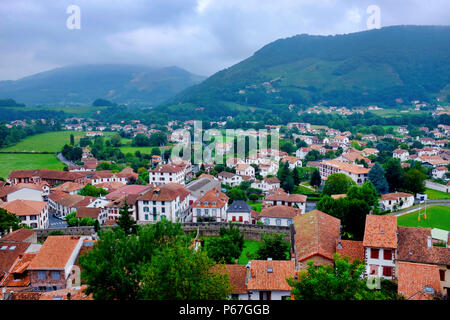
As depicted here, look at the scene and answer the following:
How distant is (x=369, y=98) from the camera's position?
176625mm

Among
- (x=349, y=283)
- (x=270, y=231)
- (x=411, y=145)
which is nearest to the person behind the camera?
(x=349, y=283)

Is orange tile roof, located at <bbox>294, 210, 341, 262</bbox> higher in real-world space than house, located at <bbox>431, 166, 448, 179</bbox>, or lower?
higher

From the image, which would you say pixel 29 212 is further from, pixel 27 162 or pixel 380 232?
pixel 27 162

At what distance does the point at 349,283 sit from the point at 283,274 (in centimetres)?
519

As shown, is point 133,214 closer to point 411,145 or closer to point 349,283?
point 349,283

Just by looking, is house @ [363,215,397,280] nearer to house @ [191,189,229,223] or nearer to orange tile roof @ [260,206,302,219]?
orange tile roof @ [260,206,302,219]

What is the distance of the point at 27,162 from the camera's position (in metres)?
71.7

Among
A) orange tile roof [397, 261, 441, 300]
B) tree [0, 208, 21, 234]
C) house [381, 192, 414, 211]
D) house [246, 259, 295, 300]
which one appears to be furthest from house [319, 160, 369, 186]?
tree [0, 208, 21, 234]

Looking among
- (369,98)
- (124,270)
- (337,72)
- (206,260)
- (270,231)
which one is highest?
(337,72)

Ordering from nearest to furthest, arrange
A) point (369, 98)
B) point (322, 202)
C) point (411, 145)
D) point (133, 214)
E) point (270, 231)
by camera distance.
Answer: point (270, 231), point (322, 202), point (133, 214), point (411, 145), point (369, 98)

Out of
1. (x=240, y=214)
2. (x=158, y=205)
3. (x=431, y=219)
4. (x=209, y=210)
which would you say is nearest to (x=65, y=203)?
(x=158, y=205)

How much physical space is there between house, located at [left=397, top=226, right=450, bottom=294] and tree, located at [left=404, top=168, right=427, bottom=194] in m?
27.0

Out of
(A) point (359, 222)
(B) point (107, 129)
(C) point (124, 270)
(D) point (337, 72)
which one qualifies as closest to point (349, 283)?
(C) point (124, 270)

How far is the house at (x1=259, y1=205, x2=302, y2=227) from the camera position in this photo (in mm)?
31359
